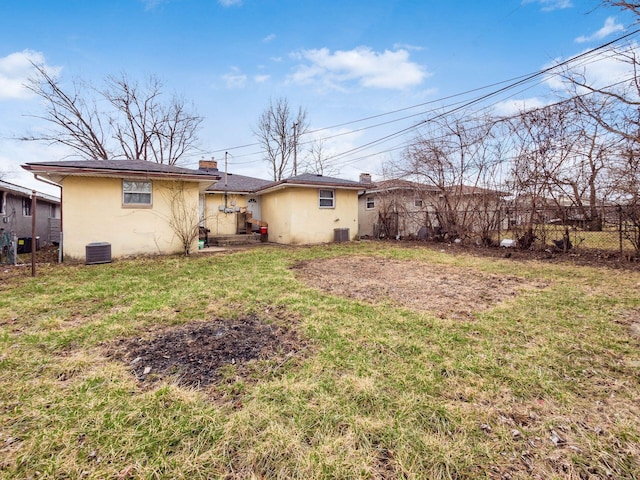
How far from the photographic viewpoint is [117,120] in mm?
18906

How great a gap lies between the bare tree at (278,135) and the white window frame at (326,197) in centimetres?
1253

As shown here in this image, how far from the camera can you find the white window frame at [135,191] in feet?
27.5

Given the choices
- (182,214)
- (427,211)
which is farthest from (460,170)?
(182,214)

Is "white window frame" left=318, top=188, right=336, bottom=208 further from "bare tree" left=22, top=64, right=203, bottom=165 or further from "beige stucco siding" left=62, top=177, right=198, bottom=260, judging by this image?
"bare tree" left=22, top=64, right=203, bottom=165

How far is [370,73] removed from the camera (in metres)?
13.5

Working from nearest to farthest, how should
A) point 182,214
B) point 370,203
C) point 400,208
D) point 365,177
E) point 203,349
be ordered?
point 203,349 < point 182,214 < point 400,208 < point 370,203 < point 365,177

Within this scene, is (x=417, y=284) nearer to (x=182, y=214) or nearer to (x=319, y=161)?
(x=182, y=214)

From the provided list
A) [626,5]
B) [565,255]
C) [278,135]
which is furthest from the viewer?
[278,135]

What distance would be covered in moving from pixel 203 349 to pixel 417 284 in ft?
12.9

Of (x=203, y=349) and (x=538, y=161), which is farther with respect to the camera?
(x=538, y=161)

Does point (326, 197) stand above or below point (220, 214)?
above

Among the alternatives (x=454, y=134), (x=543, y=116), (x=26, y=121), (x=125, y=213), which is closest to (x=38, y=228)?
(x=26, y=121)

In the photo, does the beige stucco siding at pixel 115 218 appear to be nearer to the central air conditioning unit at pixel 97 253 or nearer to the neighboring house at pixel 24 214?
the central air conditioning unit at pixel 97 253

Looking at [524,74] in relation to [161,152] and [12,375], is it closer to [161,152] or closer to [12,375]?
[12,375]
